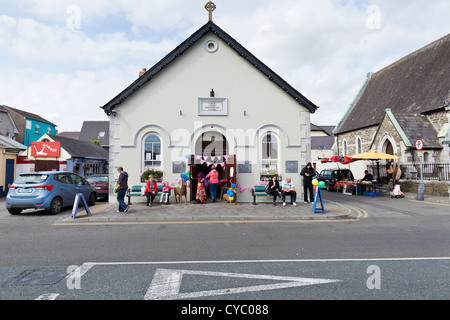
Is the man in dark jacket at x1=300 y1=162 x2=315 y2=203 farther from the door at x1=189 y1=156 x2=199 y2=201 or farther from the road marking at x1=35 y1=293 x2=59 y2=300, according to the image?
the road marking at x1=35 y1=293 x2=59 y2=300

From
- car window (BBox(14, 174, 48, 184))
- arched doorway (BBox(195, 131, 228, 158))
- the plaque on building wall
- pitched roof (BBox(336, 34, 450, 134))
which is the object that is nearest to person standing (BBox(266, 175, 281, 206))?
the plaque on building wall

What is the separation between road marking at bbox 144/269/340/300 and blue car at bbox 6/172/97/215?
26.8 feet

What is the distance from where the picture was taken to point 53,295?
11.9 ft

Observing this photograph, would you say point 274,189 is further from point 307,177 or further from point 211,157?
point 211,157

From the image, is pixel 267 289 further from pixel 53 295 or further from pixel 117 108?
pixel 117 108

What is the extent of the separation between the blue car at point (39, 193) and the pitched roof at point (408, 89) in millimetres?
23642

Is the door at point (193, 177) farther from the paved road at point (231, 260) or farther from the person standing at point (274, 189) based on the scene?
the paved road at point (231, 260)

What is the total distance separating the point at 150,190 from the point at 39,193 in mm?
4093

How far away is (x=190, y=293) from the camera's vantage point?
3660 millimetres

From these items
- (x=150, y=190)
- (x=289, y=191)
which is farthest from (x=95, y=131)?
(x=289, y=191)

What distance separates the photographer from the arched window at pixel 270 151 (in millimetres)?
13273

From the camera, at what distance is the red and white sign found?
2759cm

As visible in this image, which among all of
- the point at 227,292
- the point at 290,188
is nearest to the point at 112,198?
the point at 290,188

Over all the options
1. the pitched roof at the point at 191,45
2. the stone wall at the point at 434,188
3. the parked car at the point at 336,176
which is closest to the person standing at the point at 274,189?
the pitched roof at the point at 191,45
